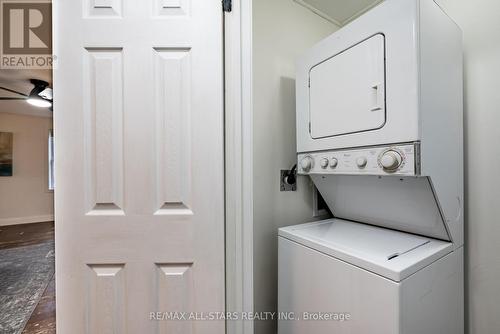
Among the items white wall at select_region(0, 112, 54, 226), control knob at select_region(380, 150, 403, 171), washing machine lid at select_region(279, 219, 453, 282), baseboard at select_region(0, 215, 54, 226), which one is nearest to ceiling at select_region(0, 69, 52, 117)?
white wall at select_region(0, 112, 54, 226)

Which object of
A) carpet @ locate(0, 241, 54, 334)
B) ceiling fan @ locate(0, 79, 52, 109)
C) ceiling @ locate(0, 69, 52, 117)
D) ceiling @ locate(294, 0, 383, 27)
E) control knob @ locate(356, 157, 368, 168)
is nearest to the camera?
control knob @ locate(356, 157, 368, 168)

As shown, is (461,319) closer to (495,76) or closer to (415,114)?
(415,114)

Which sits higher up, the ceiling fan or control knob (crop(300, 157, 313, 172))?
the ceiling fan

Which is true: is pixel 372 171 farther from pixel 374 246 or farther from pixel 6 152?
pixel 6 152

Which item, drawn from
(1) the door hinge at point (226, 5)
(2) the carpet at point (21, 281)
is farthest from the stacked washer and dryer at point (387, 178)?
(2) the carpet at point (21, 281)

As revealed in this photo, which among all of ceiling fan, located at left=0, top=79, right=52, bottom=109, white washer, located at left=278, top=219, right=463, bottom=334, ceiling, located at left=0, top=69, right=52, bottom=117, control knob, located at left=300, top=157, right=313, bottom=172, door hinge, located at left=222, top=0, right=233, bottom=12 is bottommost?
white washer, located at left=278, top=219, right=463, bottom=334

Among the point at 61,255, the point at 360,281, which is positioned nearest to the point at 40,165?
the point at 61,255

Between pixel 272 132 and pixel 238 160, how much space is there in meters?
0.45

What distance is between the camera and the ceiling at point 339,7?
1.50 m

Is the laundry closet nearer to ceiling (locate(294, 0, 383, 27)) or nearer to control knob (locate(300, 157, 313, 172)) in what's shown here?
control knob (locate(300, 157, 313, 172))

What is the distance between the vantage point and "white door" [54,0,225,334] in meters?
1.00

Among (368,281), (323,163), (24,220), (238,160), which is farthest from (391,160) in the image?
(24,220)

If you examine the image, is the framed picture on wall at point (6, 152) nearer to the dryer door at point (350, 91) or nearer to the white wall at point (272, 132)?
the white wall at point (272, 132)

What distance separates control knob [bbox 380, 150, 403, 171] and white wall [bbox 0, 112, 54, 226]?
6.61 m
